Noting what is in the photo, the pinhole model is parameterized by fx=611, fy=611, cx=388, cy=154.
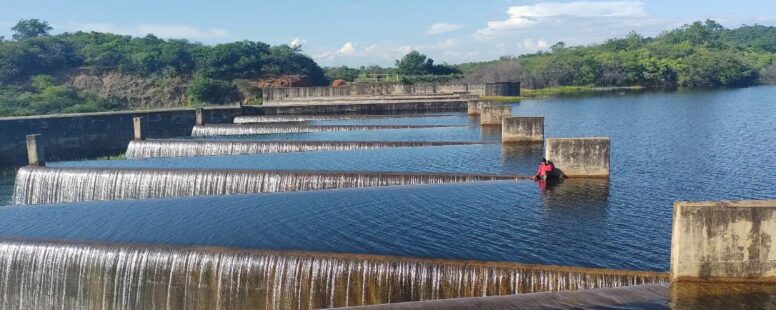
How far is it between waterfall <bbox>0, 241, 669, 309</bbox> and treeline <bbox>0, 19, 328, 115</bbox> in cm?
3434

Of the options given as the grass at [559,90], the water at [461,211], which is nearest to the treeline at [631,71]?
the grass at [559,90]

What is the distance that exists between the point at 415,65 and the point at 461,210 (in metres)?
64.4

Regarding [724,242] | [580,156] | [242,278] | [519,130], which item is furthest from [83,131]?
[724,242]

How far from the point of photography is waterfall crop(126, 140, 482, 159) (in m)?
23.8

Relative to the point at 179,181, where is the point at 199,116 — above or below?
above

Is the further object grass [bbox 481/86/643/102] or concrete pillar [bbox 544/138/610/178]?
grass [bbox 481/86/643/102]

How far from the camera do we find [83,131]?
31109 mm

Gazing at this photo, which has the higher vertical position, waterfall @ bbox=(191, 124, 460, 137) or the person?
waterfall @ bbox=(191, 124, 460, 137)

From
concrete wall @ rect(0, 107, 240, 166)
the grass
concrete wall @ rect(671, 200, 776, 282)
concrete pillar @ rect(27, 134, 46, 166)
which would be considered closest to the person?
concrete wall @ rect(671, 200, 776, 282)

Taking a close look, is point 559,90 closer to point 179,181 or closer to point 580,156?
point 580,156

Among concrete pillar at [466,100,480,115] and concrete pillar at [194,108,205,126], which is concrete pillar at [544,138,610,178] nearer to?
concrete pillar at [466,100,480,115]

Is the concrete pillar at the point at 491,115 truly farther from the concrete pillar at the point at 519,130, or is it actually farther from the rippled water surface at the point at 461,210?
the rippled water surface at the point at 461,210

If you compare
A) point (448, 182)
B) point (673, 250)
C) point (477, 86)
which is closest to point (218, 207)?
point (448, 182)

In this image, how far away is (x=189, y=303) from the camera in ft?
35.8
